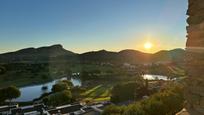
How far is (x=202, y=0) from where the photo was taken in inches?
241

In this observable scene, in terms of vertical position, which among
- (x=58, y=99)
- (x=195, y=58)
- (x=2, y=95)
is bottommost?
(x=58, y=99)

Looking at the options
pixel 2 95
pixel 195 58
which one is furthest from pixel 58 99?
pixel 195 58

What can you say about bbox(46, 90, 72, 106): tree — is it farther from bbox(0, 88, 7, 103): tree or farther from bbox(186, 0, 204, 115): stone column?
bbox(186, 0, 204, 115): stone column

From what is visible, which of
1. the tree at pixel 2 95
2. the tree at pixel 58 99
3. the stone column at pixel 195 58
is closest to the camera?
the stone column at pixel 195 58

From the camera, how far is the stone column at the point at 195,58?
20.2 ft

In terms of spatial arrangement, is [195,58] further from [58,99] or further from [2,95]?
[2,95]

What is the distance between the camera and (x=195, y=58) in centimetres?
637

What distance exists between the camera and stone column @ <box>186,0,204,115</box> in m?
6.15

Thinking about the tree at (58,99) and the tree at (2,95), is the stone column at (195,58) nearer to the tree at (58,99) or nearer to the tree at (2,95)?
the tree at (58,99)

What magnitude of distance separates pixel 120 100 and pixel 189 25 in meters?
43.0

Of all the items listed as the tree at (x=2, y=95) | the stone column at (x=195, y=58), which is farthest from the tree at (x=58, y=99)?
the stone column at (x=195, y=58)

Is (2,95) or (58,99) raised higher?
(2,95)

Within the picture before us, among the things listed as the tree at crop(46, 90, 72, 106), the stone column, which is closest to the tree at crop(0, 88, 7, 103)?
the tree at crop(46, 90, 72, 106)

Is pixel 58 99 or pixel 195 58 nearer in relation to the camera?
pixel 195 58
